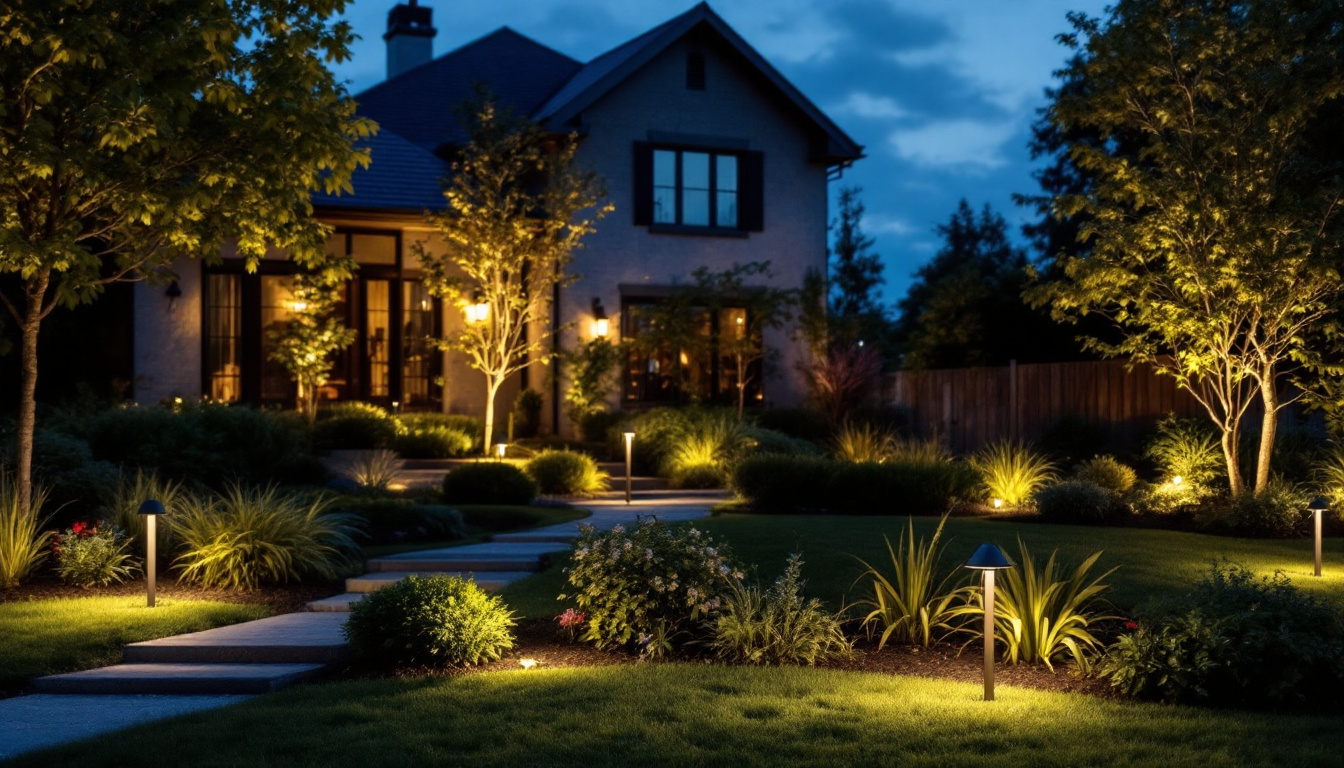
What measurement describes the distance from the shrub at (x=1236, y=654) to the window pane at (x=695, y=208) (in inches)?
712

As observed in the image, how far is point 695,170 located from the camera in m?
24.2

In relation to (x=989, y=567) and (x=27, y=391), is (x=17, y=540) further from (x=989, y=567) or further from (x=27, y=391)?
(x=989, y=567)

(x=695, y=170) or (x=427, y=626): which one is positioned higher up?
(x=695, y=170)

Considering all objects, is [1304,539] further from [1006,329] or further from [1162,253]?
[1006,329]

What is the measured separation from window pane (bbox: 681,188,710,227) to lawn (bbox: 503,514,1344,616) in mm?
10829

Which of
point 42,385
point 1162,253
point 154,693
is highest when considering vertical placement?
point 1162,253

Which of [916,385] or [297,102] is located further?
[916,385]

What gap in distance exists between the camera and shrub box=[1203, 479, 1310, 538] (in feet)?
43.9

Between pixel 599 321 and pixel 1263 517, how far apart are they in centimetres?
1248

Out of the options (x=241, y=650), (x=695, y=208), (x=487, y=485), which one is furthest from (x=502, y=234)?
(x=241, y=650)

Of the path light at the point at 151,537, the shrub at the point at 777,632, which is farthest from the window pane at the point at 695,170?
the shrub at the point at 777,632

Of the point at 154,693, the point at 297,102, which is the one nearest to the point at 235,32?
the point at 297,102

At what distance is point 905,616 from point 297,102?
6399 millimetres

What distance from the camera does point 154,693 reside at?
7.24m
